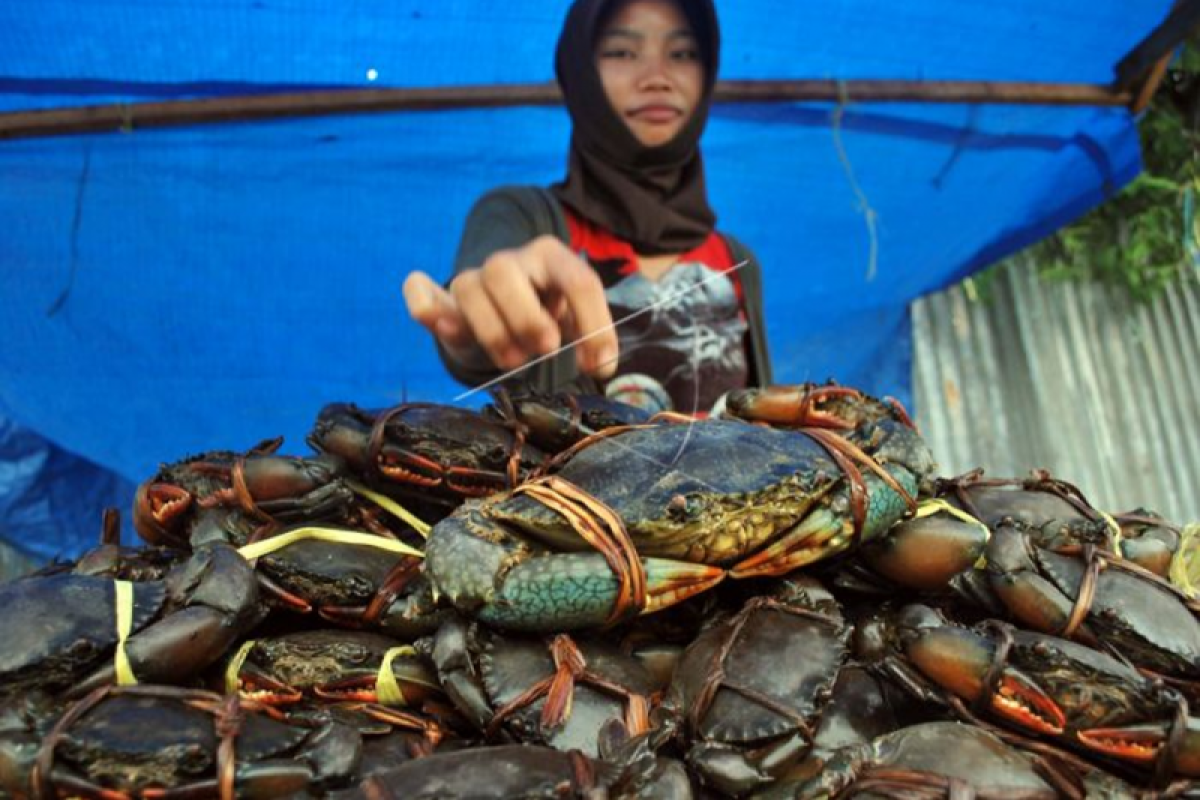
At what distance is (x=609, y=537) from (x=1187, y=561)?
4.21ft

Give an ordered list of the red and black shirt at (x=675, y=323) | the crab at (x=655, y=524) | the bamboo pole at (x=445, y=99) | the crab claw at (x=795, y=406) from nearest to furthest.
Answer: the crab at (x=655, y=524), the crab claw at (x=795, y=406), the red and black shirt at (x=675, y=323), the bamboo pole at (x=445, y=99)

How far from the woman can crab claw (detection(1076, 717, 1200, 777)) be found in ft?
4.80

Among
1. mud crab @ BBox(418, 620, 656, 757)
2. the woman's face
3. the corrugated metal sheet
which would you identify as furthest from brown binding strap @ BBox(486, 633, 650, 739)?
the corrugated metal sheet

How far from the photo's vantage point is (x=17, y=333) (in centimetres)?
312

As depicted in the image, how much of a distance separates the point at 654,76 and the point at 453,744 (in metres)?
2.20

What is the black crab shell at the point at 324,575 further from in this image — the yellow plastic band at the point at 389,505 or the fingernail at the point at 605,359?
the fingernail at the point at 605,359

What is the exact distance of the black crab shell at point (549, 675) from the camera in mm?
1202

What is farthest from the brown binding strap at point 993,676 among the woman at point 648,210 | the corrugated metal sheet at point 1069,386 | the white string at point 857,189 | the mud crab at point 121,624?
the corrugated metal sheet at point 1069,386

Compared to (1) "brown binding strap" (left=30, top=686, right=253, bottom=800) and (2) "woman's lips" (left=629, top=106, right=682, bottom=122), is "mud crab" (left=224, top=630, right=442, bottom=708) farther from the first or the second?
(2) "woman's lips" (left=629, top=106, right=682, bottom=122)

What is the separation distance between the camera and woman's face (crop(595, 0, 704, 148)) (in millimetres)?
2902

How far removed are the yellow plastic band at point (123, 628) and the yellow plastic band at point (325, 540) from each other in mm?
162

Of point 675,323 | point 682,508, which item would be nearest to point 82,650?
point 682,508

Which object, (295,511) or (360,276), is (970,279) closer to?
(360,276)

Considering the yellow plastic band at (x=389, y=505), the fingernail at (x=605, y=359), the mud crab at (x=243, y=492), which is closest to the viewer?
the mud crab at (x=243, y=492)
